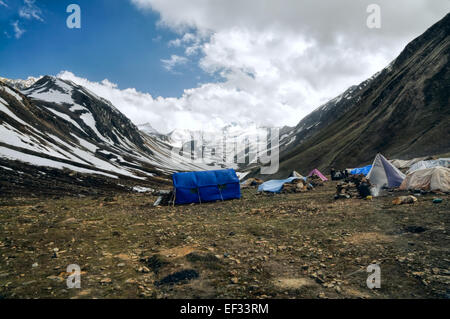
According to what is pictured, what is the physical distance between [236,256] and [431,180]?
1756cm

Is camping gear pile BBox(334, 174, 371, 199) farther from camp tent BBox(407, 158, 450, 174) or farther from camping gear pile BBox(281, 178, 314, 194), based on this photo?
camp tent BBox(407, 158, 450, 174)

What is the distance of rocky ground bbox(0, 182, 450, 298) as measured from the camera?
6.08 m

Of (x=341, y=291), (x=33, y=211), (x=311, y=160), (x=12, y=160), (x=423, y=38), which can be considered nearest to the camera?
(x=341, y=291)

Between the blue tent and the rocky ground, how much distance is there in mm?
8005

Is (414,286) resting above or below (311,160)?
below

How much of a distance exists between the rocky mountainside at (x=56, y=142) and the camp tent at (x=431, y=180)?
39.1m

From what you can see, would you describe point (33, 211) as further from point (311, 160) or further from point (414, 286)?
point (311, 160)

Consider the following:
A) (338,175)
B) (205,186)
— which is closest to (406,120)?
(338,175)

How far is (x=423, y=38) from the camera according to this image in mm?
81250

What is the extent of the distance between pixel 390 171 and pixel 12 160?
5057cm

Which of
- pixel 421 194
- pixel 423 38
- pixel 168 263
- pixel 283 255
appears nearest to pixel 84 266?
pixel 168 263
